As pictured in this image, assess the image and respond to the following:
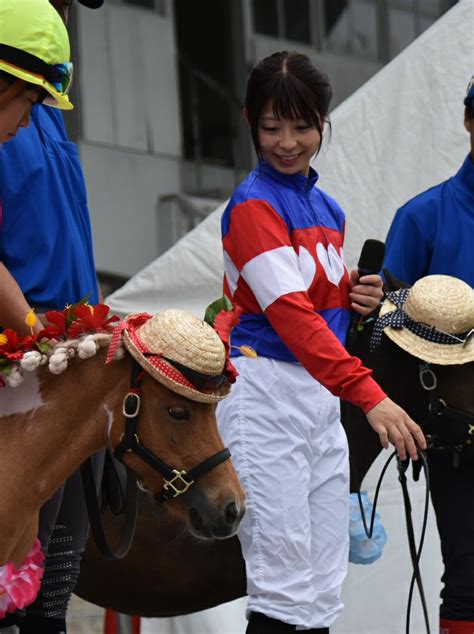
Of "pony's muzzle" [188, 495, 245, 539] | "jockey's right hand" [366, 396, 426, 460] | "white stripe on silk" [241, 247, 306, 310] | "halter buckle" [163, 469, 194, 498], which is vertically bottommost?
"jockey's right hand" [366, 396, 426, 460]

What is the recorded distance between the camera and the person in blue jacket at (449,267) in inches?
148

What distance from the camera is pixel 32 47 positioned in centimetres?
269

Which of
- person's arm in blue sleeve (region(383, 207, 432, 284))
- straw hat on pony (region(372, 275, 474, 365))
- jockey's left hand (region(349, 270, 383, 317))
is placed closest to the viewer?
jockey's left hand (region(349, 270, 383, 317))

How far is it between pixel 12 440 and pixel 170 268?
93.0 inches

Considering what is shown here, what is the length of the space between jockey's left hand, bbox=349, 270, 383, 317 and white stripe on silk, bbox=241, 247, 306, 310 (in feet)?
0.95

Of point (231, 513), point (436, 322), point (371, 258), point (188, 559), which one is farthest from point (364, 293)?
point (231, 513)

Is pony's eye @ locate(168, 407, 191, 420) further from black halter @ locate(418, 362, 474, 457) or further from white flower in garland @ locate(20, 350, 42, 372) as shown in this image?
black halter @ locate(418, 362, 474, 457)

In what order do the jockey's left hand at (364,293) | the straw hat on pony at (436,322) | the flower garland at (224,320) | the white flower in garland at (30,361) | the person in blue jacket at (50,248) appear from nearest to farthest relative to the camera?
the white flower in garland at (30,361) < the flower garland at (224,320) < the person in blue jacket at (50,248) < the jockey's left hand at (364,293) < the straw hat on pony at (436,322)

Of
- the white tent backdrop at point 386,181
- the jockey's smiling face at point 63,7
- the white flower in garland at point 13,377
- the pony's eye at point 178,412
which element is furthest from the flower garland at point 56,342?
the white tent backdrop at point 386,181

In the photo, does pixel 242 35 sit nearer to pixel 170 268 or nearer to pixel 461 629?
pixel 170 268

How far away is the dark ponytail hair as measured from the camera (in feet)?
11.2

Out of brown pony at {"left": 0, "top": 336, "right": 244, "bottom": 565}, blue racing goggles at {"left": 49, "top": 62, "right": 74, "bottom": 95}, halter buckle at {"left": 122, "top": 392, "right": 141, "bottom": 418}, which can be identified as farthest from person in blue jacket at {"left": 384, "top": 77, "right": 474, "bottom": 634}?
blue racing goggles at {"left": 49, "top": 62, "right": 74, "bottom": 95}

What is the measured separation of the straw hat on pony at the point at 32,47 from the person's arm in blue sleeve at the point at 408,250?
5.38 feet

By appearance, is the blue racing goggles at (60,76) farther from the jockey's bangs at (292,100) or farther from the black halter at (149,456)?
the jockey's bangs at (292,100)
